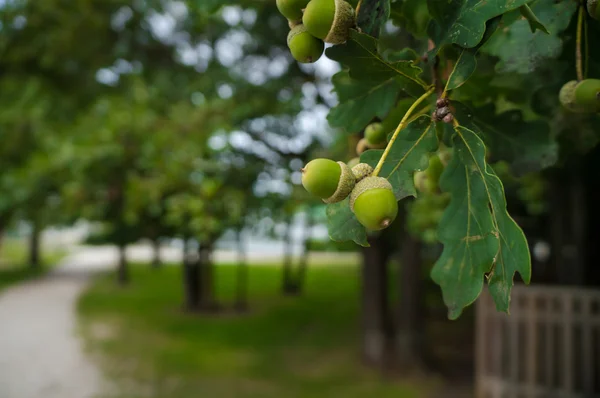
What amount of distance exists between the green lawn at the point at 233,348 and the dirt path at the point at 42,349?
38cm

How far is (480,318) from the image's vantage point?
5.46 m

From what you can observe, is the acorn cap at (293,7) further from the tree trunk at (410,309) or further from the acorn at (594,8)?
the tree trunk at (410,309)

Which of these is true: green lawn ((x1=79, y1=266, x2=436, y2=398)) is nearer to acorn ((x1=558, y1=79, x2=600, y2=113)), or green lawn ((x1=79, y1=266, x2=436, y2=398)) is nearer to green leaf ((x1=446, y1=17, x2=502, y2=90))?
acorn ((x1=558, y1=79, x2=600, y2=113))

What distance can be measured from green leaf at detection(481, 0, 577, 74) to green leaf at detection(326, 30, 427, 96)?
1.47 ft

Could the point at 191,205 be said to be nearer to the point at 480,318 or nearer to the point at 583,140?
the point at 480,318

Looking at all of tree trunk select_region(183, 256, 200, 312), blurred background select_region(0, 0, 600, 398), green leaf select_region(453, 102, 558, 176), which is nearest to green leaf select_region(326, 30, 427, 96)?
green leaf select_region(453, 102, 558, 176)

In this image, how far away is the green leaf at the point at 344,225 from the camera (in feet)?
3.92

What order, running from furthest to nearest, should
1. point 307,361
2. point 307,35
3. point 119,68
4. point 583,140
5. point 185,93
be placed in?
point 119,68
point 307,361
point 185,93
point 583,140
point 307,35

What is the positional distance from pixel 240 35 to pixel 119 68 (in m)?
2.84

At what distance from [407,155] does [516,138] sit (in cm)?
58

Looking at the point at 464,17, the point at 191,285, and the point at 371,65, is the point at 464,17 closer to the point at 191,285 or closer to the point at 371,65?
the point at 371,65

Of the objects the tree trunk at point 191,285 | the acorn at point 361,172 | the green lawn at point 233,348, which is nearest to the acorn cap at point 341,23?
the acorn at point 361,172

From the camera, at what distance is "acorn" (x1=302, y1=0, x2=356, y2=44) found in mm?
1134

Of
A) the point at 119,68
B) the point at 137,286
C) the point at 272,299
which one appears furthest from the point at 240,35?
the point at 137,286
